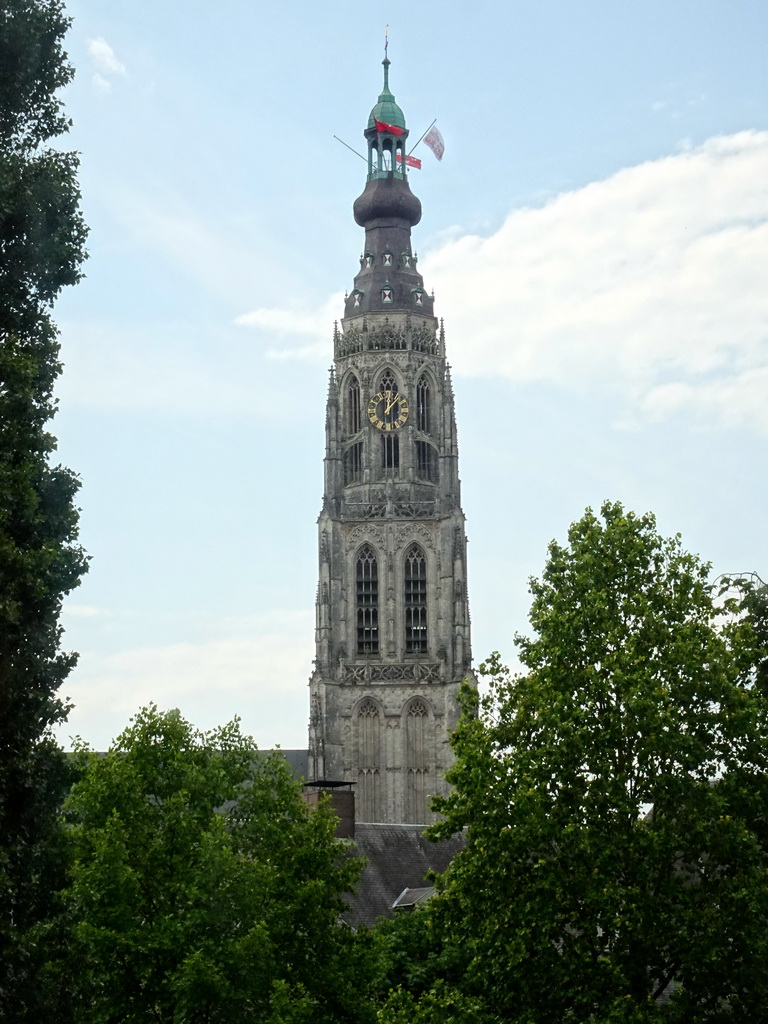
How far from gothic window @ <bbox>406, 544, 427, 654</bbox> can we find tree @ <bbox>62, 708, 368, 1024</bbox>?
57.6m

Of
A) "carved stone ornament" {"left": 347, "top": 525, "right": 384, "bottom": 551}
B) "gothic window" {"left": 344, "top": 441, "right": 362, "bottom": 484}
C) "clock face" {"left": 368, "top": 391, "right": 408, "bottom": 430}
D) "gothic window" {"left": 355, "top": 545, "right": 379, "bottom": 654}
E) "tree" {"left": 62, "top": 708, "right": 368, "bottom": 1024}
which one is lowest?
"tree" {"left": 62, "top": 708, "right": 368, "bottom": 1024}

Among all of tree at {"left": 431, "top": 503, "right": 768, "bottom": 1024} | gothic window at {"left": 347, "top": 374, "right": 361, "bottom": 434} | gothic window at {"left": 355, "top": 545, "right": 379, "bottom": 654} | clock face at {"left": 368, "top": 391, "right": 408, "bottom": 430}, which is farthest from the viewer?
gothic window at {"left": 347, "top": 374, "right": 361, "bottom": 434}

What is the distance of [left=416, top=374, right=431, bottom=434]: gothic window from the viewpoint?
98.3m

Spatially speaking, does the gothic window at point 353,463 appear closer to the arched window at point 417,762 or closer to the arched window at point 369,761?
the arched window at point 369,761

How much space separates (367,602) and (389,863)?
42.2 m

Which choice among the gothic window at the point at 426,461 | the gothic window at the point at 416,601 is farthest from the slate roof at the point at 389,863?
the gothic window at the point at 426,461

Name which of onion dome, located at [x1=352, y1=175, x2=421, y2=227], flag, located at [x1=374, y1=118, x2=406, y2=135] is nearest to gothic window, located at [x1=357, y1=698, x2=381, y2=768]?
onion dome, located at [x1=352, y1=175, x2=421, y2=227]

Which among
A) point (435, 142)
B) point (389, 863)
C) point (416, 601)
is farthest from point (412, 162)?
point (389, 863)

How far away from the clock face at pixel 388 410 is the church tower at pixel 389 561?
9 cm

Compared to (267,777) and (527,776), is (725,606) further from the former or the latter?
(267,777)

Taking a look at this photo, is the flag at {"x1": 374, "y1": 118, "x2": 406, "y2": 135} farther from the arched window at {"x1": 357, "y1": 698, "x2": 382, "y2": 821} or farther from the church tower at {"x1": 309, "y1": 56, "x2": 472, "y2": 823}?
the arched window at {"x1": 357, "y1": 698, "x2": 382, "y2": 821}

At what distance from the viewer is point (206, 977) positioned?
2878cm

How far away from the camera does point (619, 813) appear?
89.6ft

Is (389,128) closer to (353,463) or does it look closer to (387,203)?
(387,203)
